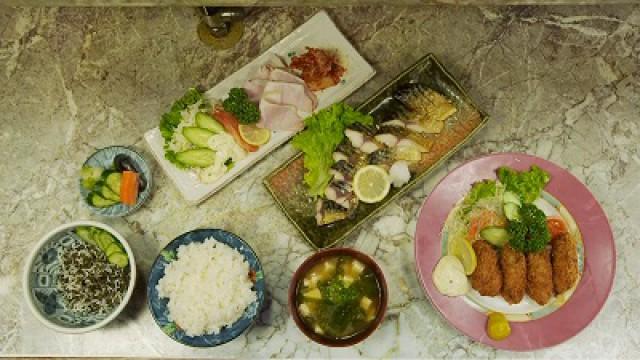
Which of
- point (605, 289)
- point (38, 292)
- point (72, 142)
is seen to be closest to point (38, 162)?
point (72, 142)

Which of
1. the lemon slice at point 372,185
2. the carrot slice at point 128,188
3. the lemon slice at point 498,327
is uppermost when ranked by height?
the carrot slice at point 128,188

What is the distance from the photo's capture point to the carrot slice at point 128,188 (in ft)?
7.73

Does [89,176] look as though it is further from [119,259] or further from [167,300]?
[167,300]

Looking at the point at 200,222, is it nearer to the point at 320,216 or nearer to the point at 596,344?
the point at 320,216

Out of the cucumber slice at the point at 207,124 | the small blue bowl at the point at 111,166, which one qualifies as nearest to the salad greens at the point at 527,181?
the cucumber slice at the point at 207,124

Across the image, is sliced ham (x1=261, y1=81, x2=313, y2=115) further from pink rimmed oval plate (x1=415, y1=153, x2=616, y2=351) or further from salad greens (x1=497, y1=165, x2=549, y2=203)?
salad greens (x1=497, y1=165, x2=549, y2=203)

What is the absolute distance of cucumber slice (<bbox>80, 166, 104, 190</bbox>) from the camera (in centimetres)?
241

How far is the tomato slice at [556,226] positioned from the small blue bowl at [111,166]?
1339mm

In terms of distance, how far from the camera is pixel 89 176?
242 cm

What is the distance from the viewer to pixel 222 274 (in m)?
2.22

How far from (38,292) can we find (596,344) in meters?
1.82

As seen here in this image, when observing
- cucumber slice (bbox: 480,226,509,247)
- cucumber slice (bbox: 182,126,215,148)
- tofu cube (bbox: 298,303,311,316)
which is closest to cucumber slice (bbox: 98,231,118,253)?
cucumber slice (bbox: 182,126,215,148)

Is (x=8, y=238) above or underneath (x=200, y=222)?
above

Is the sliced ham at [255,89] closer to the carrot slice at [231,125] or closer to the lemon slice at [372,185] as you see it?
the carrot slice at [231,125]
